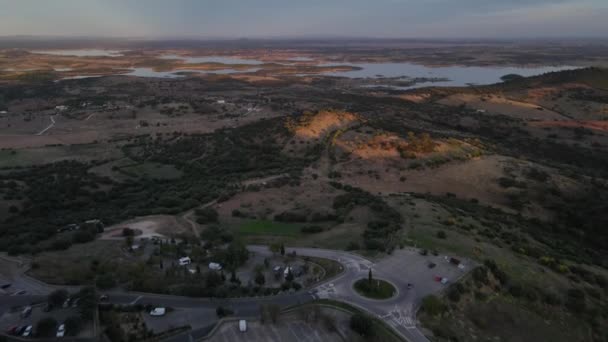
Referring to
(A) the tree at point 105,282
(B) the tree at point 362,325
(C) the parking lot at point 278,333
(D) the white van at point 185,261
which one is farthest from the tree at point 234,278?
(B) the tree at point 362,325

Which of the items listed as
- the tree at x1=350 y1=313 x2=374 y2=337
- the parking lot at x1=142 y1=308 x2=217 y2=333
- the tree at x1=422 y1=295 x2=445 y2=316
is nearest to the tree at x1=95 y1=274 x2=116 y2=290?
the parking lot at x1=142 y1=308 x2=217 y2=333

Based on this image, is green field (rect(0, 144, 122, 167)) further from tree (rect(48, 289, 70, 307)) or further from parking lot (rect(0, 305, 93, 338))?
tree (rect(48, 289, 70, 307))

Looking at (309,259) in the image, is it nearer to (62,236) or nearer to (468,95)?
(62,236)

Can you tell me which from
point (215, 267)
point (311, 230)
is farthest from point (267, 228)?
point (215, 267)

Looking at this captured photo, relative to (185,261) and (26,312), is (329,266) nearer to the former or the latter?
(185,261)

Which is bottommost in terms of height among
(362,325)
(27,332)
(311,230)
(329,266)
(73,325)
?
(311,230)

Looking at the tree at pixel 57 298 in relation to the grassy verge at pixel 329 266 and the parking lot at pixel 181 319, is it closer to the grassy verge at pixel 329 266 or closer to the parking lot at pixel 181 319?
the parking lot at pixel 181 319
